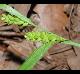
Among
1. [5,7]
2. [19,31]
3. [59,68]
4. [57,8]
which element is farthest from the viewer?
[57,8]

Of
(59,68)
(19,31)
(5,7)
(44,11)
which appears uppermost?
(5,7)

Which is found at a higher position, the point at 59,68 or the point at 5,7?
the point at 5,7

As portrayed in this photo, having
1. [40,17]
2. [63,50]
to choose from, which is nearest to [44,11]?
[40,17]

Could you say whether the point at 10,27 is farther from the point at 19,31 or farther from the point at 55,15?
the point at 55,15

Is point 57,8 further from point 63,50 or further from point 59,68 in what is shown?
point 59,68

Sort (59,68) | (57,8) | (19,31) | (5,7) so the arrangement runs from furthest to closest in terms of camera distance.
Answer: (57,8) < (19,31) < (59,68) < (5,7)
